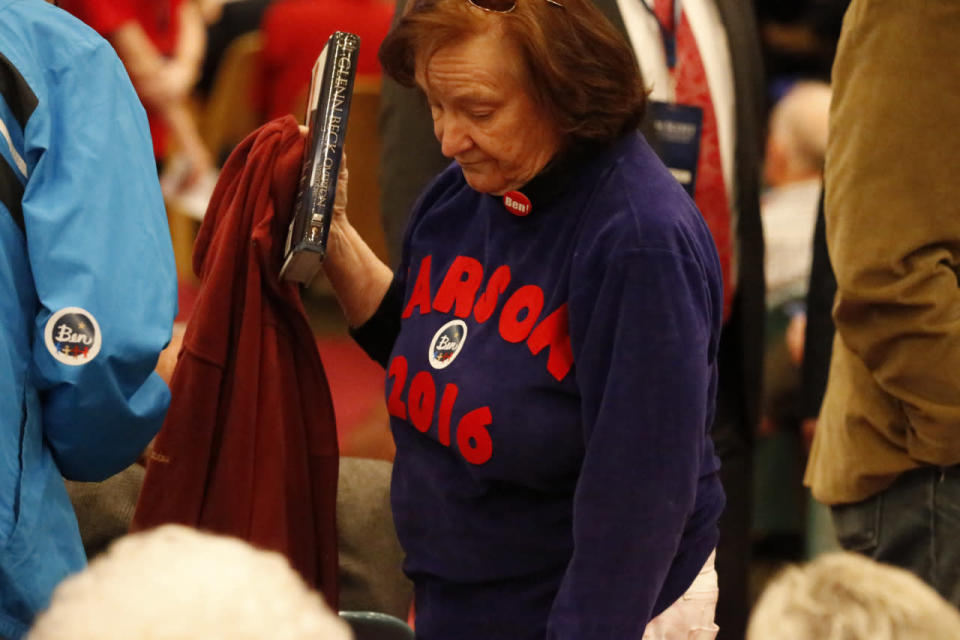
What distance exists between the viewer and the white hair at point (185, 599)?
1.09 m

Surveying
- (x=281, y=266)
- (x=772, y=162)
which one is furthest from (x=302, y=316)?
(x=772, y=162)

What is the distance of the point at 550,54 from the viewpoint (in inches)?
63.9

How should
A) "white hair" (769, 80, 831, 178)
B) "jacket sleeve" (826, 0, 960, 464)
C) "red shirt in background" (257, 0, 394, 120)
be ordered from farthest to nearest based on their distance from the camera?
"red shirt in background" (257, 0, 394, 120)
"white hair" (769, 80, 831, 178)
"jacket sleeve" (826, 0, 960, 464)

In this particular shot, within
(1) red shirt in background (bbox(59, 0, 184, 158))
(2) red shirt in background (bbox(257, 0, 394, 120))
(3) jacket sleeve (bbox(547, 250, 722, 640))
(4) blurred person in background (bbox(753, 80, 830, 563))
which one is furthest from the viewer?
(2) red shirt in background (bbox(257, 0, 394, 120))

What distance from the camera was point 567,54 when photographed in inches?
64.0

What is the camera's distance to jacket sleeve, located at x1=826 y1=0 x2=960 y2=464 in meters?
1.95

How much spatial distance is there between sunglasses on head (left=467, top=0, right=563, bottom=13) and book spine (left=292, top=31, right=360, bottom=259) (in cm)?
19

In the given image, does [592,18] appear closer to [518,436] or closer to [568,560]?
[518,436]

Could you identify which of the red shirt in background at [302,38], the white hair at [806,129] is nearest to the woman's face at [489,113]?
the white hair at [806,129]

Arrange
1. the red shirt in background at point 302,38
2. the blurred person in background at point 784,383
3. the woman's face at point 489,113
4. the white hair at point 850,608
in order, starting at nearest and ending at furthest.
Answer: the white hair at point 850,608, the woman's face at point 489,113, the blurred person in background at point 784,383, the red shirt in background at point 302,38

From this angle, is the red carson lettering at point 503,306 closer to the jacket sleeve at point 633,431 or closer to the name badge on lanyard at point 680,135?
the jacket sleeve at point 633,431

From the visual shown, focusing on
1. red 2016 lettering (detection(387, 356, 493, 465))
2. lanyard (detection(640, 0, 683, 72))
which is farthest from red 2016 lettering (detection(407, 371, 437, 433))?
lanyard (detection(640, 0, 683, 72))

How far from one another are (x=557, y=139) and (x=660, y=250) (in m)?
0.25

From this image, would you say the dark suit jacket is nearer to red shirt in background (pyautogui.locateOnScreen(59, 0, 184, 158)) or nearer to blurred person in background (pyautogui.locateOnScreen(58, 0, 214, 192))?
red shirt in background (pyautogui.locateOnScreen(59, 0, 184, 158))
